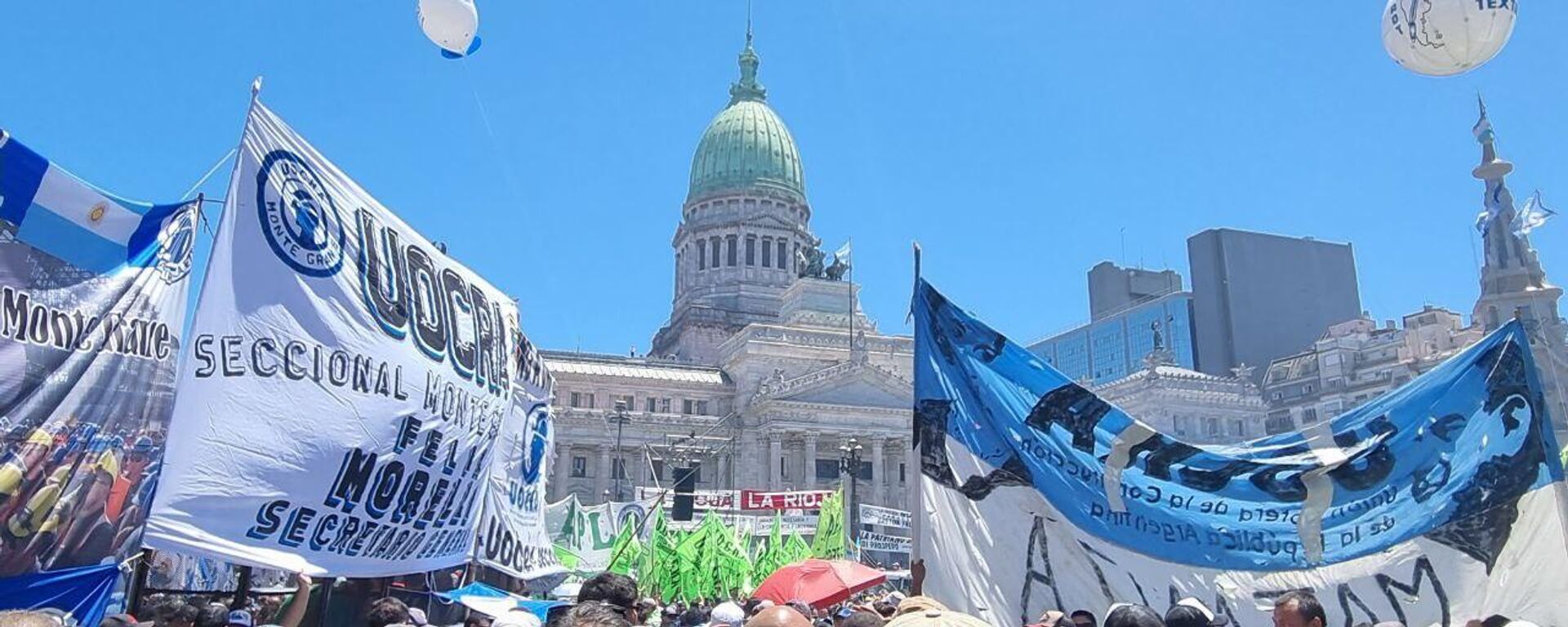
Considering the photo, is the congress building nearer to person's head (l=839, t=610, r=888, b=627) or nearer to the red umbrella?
the red umbrella

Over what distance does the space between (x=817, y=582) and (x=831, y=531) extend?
1616 cm

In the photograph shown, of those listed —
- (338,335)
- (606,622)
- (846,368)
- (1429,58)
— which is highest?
(846,368)

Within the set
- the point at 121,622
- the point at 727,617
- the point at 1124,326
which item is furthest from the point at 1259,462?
the point at 1124,326

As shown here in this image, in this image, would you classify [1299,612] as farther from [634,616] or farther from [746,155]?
[746,155]

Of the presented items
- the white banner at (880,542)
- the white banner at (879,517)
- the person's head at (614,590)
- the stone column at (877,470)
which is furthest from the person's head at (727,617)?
the stone column at (877,470)

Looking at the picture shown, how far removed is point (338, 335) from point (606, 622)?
15.0ft

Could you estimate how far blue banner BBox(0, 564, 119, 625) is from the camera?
19.8 ft

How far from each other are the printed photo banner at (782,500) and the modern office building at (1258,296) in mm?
69345

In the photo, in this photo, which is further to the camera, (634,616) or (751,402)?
(751,402)

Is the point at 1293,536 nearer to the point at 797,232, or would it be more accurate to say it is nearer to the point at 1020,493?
the point at 1020,493

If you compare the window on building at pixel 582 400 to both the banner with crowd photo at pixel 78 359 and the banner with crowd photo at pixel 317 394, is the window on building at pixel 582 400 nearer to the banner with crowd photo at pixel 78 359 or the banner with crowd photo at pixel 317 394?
the banner with crowd photo at pixel 317 394

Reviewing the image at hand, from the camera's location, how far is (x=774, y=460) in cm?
6900

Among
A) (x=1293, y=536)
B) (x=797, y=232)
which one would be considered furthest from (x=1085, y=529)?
(x=797, y=232)

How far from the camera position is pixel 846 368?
70.9 m
